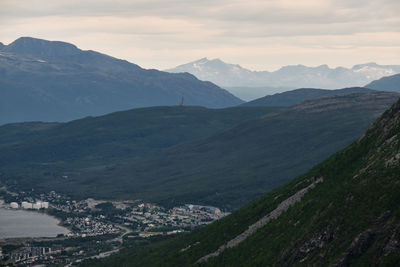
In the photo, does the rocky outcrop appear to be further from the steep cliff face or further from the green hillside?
the steep cliff face

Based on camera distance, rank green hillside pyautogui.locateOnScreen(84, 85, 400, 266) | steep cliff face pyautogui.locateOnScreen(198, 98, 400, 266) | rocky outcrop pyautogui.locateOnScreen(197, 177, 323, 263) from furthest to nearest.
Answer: rocky outcrop pyautogui.locateOnScreen(197, 177, 323, 263)
green hillside pyautogui.locateOnScreen(84, 85, 400, 266)
steep cliff face pyautogui.locateOnScreen(198, 98, 400, 266)

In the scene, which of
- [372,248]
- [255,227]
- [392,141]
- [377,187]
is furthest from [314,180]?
[372,248]

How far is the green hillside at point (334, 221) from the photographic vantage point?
115m

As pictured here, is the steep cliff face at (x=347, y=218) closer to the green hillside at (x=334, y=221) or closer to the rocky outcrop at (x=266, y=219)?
the green hillside at (x=334, y=221)

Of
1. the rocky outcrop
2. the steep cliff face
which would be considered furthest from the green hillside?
the rocky outcrop

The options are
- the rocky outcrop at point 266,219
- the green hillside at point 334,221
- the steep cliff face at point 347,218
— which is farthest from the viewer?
the rocky outcrop at point 266,219

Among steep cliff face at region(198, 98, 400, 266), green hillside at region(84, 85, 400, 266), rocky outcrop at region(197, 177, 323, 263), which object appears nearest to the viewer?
steep cliff face at region(198, 98, 400, 266)

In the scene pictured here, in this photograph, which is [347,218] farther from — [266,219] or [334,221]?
[266,219]

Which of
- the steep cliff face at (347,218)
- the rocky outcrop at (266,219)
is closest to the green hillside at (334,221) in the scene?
Result: the steep cliff face at (347,218)

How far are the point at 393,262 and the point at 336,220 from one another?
26.5 m

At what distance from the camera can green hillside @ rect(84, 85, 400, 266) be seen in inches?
4535

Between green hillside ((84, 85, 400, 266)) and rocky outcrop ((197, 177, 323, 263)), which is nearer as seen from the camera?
green hillside ((84, 85, 400, 266))

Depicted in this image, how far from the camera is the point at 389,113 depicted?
173 m

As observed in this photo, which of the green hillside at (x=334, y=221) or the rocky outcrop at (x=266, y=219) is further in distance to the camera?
the rocky outcrop at (x=266, y=219)
